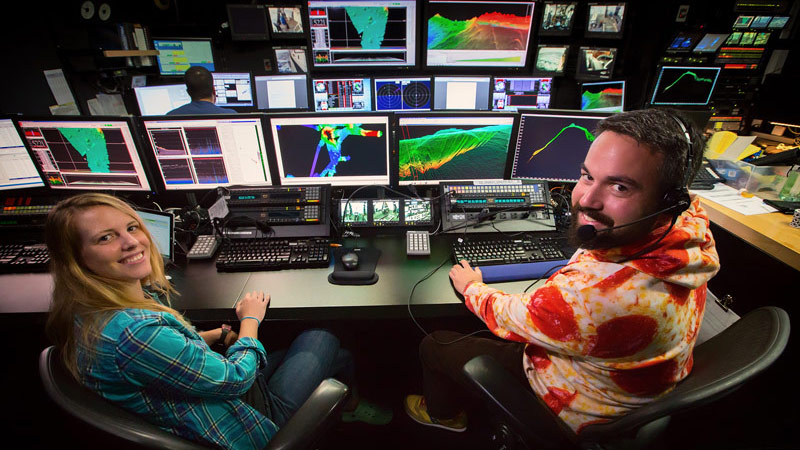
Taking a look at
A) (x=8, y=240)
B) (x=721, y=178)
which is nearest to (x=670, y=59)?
(x=721, y=178)

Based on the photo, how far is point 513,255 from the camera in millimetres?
1485

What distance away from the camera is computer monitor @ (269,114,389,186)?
1.60 m

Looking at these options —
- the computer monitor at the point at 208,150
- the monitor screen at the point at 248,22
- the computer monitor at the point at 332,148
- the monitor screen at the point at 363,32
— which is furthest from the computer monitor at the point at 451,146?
the monitor screen at the point at 248,22

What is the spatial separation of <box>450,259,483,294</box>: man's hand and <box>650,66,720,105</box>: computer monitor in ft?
9.61

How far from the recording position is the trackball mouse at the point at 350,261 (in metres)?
1.42

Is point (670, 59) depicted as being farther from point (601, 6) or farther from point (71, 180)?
point (71, 180)

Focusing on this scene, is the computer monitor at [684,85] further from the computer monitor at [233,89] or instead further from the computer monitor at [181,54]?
the computer monitor at [181,54]

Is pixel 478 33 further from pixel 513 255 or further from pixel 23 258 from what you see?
pixel 23 258

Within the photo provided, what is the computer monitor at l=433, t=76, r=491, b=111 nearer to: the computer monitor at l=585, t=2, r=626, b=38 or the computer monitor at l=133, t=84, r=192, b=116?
the computer monitor at l=585, t=2, r=626, b=38

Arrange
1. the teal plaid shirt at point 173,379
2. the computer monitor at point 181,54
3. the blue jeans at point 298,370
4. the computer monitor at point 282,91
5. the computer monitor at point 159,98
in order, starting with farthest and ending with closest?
the computer monitor at point 181,54 < the computer monitor at point 159,98 < the computer monitor at point 282,91 < the blue jeans at point 298,370 < the teal plaid shirt at point 173,379

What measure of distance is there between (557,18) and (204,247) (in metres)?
3.69

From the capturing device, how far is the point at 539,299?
3.07ft

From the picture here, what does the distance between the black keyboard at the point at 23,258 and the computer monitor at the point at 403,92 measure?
8.65ft

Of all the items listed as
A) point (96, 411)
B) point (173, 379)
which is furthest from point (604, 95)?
point (96, 411)
